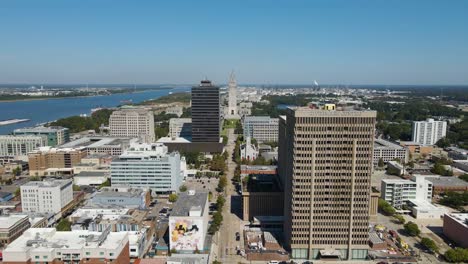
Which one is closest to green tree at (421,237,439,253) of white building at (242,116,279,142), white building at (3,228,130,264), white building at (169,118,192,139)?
white building at (3,228,130,264)

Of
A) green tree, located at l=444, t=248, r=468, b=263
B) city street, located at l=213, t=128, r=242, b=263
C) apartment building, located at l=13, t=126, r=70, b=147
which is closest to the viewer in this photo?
green tree, located at l=444, t=248, r=468, b=263

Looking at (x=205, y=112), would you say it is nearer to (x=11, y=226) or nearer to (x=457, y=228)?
(x=11, y=226)

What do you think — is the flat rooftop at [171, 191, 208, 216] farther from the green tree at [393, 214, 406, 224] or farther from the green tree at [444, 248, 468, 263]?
the green tree at [393, 214, 406, 224]

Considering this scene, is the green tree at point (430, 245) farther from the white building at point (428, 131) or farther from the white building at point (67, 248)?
the white building at point (428, 131)

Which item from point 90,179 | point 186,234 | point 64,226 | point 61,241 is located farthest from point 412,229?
point 90,179

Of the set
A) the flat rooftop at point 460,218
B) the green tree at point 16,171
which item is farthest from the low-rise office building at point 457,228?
the green tree at point 16,171

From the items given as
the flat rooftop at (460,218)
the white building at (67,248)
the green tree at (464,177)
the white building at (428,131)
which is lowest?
the green tree at (464,177)

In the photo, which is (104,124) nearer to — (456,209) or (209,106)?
(209,106)
